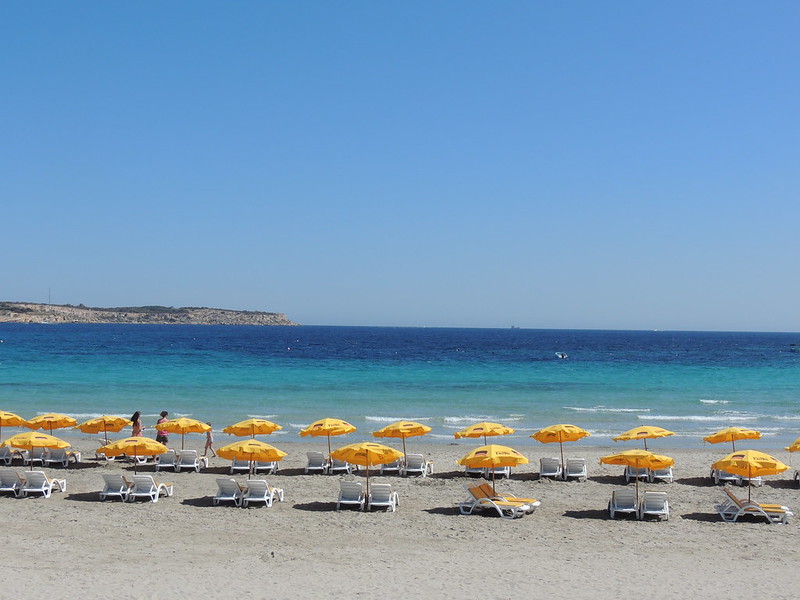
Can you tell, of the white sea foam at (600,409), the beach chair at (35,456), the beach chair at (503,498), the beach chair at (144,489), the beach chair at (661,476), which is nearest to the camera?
the beach chair at (503,498)

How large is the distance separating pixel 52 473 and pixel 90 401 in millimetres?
18168

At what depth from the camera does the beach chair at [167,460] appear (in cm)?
1967

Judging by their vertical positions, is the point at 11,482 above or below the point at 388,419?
above

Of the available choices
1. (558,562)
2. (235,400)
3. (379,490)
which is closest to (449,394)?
(235,400)

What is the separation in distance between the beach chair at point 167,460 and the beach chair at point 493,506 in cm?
827

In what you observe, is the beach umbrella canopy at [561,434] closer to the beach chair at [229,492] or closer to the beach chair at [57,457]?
the beach chair at [229,492]

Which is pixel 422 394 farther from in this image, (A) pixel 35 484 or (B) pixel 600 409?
(A) pixel 35 484

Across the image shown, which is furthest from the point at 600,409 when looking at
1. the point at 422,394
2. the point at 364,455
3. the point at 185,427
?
the point at 364,455

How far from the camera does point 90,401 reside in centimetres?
3619

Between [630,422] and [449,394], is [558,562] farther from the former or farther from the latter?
[449,394]

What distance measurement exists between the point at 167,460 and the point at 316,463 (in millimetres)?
3870

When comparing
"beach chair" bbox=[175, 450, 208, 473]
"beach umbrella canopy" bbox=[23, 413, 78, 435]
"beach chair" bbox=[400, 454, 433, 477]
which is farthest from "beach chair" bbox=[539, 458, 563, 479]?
"beach umbrella canopy" bbox=[23, 413, 78, 435]

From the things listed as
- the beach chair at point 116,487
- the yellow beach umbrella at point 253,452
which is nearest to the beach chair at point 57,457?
the beach chair at point 116,487

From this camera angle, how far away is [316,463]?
64.3 ft
